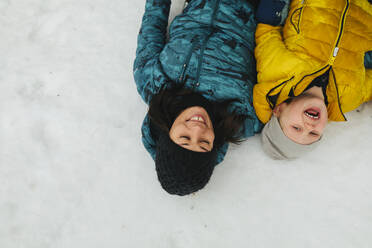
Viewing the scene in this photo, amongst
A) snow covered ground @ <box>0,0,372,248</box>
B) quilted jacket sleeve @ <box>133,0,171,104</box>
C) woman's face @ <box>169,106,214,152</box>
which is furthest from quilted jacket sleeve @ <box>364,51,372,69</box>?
quilted jacket sleeve @ <box>133,0,171,104</box>

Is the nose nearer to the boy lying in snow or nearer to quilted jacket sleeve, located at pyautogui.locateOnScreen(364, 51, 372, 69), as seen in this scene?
the boy lying in snow

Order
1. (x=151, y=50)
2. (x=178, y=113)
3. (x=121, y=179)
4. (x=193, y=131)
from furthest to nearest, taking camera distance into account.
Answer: (x=121, y=179) < (x=151, y=50) < (x=178, y=113) < (x=193, y=131)

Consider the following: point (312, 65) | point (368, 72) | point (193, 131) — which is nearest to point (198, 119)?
point (193, 131)

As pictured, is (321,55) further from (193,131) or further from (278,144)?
(193,131)

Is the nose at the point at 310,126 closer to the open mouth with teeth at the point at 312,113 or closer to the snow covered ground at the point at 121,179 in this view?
the open mouth with teeth at the point at 312,113

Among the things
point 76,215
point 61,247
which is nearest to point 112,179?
point 76,215

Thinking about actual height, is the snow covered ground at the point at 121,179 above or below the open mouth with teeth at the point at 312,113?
below

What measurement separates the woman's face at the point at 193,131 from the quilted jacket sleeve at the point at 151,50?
0.22 meters

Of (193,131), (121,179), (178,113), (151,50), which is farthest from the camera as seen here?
(121,179)

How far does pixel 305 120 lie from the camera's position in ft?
3.28

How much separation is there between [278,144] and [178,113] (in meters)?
0.47

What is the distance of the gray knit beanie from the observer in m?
1.07

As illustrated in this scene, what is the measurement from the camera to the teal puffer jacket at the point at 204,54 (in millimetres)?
1121

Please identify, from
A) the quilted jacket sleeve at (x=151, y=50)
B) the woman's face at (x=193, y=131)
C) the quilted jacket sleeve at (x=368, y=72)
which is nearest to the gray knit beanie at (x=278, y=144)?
the woman's face at (x=193, y=131)
